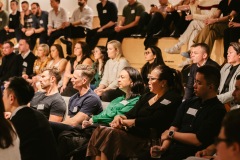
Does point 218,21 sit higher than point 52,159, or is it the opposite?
point 218,21

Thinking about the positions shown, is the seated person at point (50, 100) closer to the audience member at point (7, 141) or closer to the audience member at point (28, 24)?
the audience member at point (7, 141)

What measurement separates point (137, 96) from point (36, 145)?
161 centimetres

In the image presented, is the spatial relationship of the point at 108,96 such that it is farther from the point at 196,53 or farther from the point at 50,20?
the point at 50,20

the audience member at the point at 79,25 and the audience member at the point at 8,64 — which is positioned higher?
the audience member at the point at 79,25

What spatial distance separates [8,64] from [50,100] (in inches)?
124

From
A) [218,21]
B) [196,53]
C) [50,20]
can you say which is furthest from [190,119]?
[50,20]

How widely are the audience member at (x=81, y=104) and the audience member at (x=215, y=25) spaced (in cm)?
181

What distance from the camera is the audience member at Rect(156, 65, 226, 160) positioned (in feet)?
10.9

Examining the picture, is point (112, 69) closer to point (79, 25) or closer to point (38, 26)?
point (79, 25)

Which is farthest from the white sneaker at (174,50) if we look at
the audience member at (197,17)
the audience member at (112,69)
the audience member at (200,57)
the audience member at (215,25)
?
the audience member at (200,57)

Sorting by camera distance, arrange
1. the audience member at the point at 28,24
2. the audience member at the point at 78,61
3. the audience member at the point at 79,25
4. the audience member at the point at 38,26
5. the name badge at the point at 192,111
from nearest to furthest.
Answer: the name badge at the point at 192,111 → the audience member at the point at 78,61 → the audience member at the point at 79,25 → the audience member at the point at 38,26 → the audience member at the point at 28,24

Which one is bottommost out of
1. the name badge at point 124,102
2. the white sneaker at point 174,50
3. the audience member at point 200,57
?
the name badge at point 124,102

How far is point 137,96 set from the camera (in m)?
4.48

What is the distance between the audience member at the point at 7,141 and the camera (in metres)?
2.25
